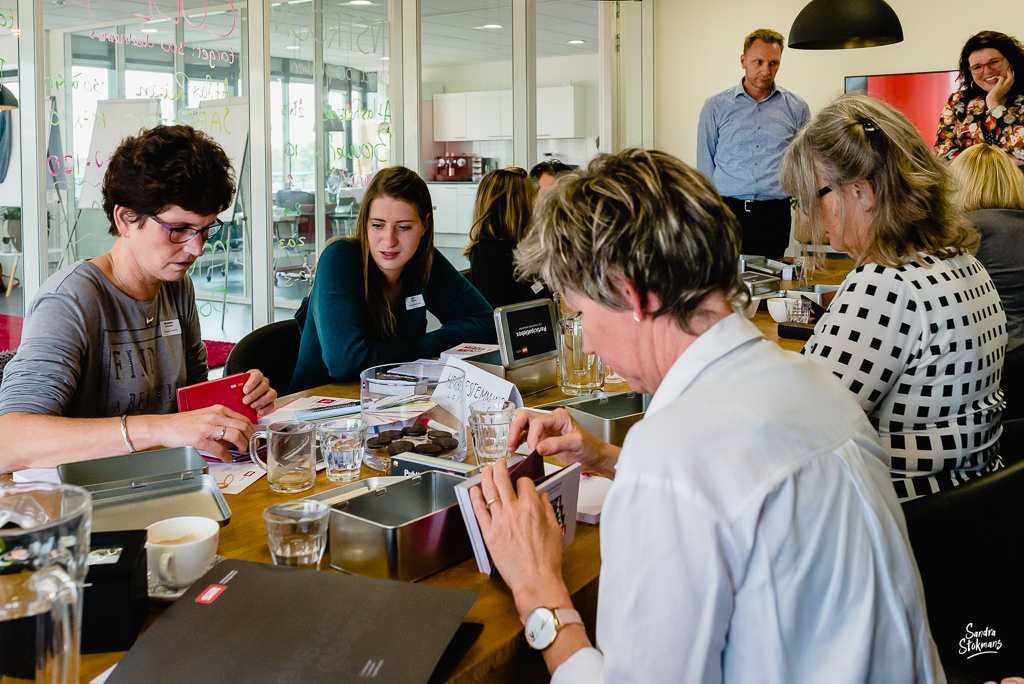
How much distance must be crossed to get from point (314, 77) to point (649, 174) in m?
4.78

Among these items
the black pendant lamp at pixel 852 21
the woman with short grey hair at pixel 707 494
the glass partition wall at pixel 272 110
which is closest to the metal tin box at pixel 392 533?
the woman with short grey hair at pixel 707 494

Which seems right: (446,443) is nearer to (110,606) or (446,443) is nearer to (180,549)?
(180,549)

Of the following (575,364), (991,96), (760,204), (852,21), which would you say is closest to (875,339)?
(575,364)

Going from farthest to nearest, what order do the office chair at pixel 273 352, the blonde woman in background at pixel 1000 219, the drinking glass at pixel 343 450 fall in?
the blonde woman in background at pixel 1000 219 < the office chair at pixel 273 352 < the drinking glass at pixel 343 450

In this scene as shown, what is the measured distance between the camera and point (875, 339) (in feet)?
5.58

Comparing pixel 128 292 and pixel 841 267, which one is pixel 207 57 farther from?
pixel 841 267

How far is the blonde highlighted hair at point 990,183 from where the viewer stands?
3.01 meters

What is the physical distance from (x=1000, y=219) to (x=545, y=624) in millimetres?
2590

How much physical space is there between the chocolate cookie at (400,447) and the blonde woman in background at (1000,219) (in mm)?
2200

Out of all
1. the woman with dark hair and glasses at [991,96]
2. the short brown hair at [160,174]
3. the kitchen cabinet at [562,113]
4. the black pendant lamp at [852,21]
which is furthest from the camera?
the kitchen cabinet at [562,113]

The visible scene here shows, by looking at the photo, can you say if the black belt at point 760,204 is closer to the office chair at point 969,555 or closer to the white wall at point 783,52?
the white wall at point 783,52

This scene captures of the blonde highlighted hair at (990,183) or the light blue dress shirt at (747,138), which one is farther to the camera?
the light blue dress shirt at (747,138)

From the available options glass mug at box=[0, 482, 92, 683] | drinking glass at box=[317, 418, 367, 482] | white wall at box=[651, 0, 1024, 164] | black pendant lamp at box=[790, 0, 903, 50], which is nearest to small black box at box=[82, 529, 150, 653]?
glass mug at box=[0, 482, 92, 683]

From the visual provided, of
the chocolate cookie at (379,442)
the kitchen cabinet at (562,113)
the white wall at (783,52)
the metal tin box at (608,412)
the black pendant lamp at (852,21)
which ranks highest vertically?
the white wall at (783,52)
